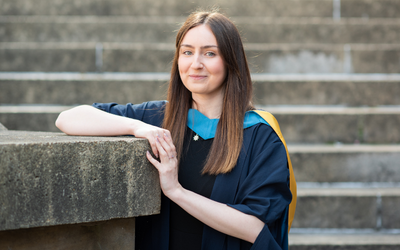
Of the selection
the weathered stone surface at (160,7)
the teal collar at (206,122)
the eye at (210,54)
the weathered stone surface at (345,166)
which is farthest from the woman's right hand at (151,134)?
the weathered stone surface at (160,7)

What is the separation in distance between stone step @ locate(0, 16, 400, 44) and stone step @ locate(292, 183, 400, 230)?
2.07 metres

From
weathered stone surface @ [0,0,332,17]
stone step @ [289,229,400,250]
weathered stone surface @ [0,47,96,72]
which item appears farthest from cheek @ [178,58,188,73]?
weathered stone surface @ [0,0,332,17]

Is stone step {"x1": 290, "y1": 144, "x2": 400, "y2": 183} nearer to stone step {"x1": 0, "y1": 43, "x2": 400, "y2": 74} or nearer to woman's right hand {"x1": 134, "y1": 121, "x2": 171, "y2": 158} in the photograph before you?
stone step {"x1": 0, "y1": 43, "x2": 400, "y2": 74}

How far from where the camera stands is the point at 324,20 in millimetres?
4387

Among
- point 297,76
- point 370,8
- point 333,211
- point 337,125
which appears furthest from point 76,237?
point 370,8

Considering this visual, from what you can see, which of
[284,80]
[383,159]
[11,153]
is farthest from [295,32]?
[11,153]

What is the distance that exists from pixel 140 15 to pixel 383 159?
3154 millimetres

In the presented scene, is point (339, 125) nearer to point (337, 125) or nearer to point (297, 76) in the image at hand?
point (337, 125)

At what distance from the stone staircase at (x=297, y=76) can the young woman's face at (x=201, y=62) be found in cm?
146

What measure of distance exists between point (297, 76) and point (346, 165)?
3.93 ft

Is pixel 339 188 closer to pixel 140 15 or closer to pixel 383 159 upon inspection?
pixel 383 159

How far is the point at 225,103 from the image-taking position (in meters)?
1.74

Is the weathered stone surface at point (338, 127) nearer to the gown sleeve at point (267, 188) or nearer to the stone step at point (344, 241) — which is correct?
the stone step at point (344, 241)

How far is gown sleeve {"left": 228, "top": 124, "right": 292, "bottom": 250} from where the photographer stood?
4.87 feet
